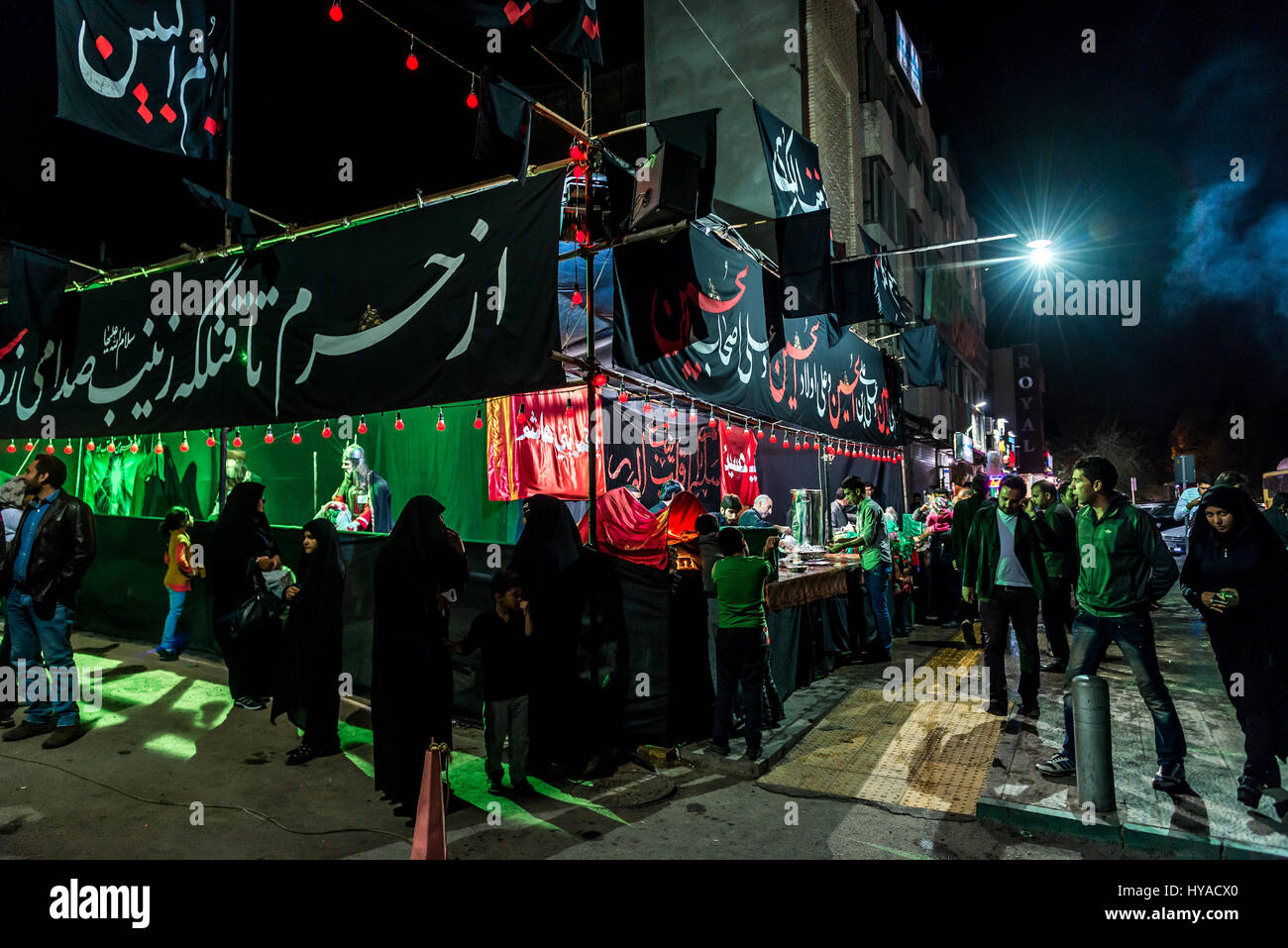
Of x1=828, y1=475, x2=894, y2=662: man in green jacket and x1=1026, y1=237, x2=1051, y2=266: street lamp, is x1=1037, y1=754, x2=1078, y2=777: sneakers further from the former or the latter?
x1=1026, y1=237, x2=1051, y2=266: street lamp

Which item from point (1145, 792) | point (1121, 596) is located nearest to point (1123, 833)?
point (1145, 792)

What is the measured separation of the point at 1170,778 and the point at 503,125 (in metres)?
7.09

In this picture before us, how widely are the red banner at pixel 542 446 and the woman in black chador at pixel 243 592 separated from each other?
4123 mm

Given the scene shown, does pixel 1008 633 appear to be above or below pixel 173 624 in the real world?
above

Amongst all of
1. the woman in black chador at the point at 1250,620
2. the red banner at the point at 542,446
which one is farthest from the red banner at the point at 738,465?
the woman in black chador at the point at 1250,620

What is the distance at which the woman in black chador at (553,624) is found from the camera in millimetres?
5332

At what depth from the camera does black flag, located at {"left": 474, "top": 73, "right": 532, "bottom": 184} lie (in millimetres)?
5914

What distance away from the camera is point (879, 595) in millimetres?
9109

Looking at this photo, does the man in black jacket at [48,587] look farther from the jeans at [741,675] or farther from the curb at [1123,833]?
the curb at [1123,833]

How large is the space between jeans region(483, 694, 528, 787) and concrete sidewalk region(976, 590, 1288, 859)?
317 cm

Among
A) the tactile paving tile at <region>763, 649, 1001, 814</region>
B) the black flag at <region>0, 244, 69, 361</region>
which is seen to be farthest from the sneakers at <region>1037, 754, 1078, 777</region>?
the black flag at <region>0, 244, 69, 361</region>

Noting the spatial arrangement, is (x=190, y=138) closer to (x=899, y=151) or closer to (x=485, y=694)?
(x=485, y=694)

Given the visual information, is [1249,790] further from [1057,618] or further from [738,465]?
[738,465]
